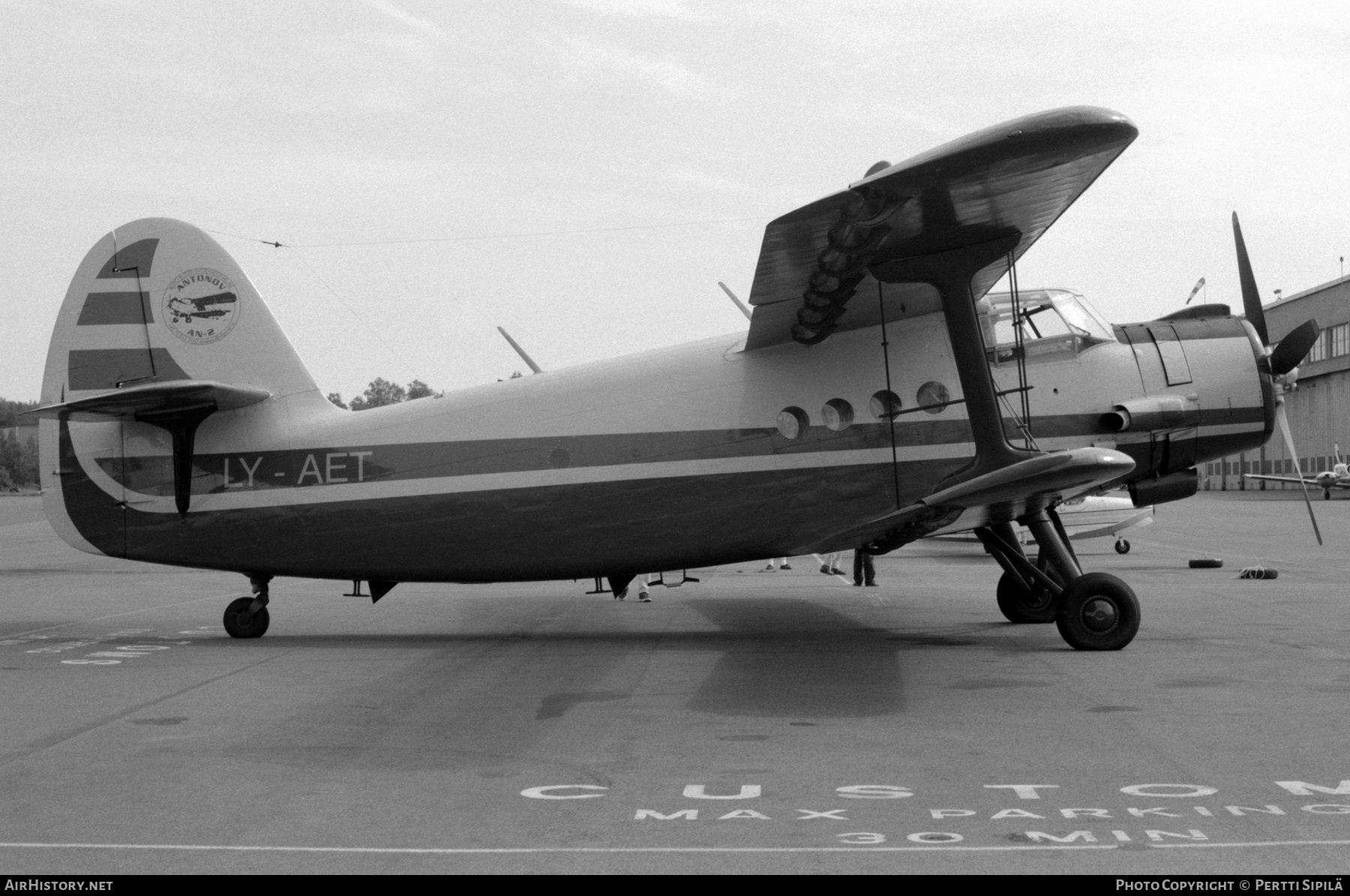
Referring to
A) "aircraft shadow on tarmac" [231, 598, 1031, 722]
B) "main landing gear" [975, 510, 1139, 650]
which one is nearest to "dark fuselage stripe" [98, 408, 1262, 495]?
"main landing gear" [975, 510, 1139, 650]

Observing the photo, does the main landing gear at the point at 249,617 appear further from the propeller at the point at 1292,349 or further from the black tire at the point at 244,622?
the propeller at the point at 1292,349

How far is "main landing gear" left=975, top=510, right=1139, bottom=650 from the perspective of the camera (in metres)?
10.5

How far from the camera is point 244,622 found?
12727 millimetres

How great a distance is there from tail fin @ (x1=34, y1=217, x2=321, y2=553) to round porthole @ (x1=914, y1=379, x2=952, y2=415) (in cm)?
611

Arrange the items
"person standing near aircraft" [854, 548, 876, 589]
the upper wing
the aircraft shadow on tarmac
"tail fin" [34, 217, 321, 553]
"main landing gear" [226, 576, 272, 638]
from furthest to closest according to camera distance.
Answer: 1. "person standing near aircraft" [854, 548, 876, 589]
2. "main landing gear" [226, 576, 272, 638]
3. "tail fin" [34, 217, 321, 553]
4. the aircraft shadow on tarmac
5. the upper wing

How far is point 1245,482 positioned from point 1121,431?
281 ft

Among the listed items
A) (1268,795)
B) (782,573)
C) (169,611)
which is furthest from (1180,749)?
(782,573)

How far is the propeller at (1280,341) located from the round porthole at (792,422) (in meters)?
4.34

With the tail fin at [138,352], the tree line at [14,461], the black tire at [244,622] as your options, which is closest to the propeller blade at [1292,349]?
the tail fin at [138,352]

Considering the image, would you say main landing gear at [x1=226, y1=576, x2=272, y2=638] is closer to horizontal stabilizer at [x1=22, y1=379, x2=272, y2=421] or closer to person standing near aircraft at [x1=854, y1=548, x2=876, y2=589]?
horizontal stabilizer at [x1=22, y1=379, x2=272, y2=421]

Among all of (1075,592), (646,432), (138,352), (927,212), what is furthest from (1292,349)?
(138,352)

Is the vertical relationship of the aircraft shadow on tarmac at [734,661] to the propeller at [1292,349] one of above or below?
below

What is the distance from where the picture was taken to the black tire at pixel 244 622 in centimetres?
1273
